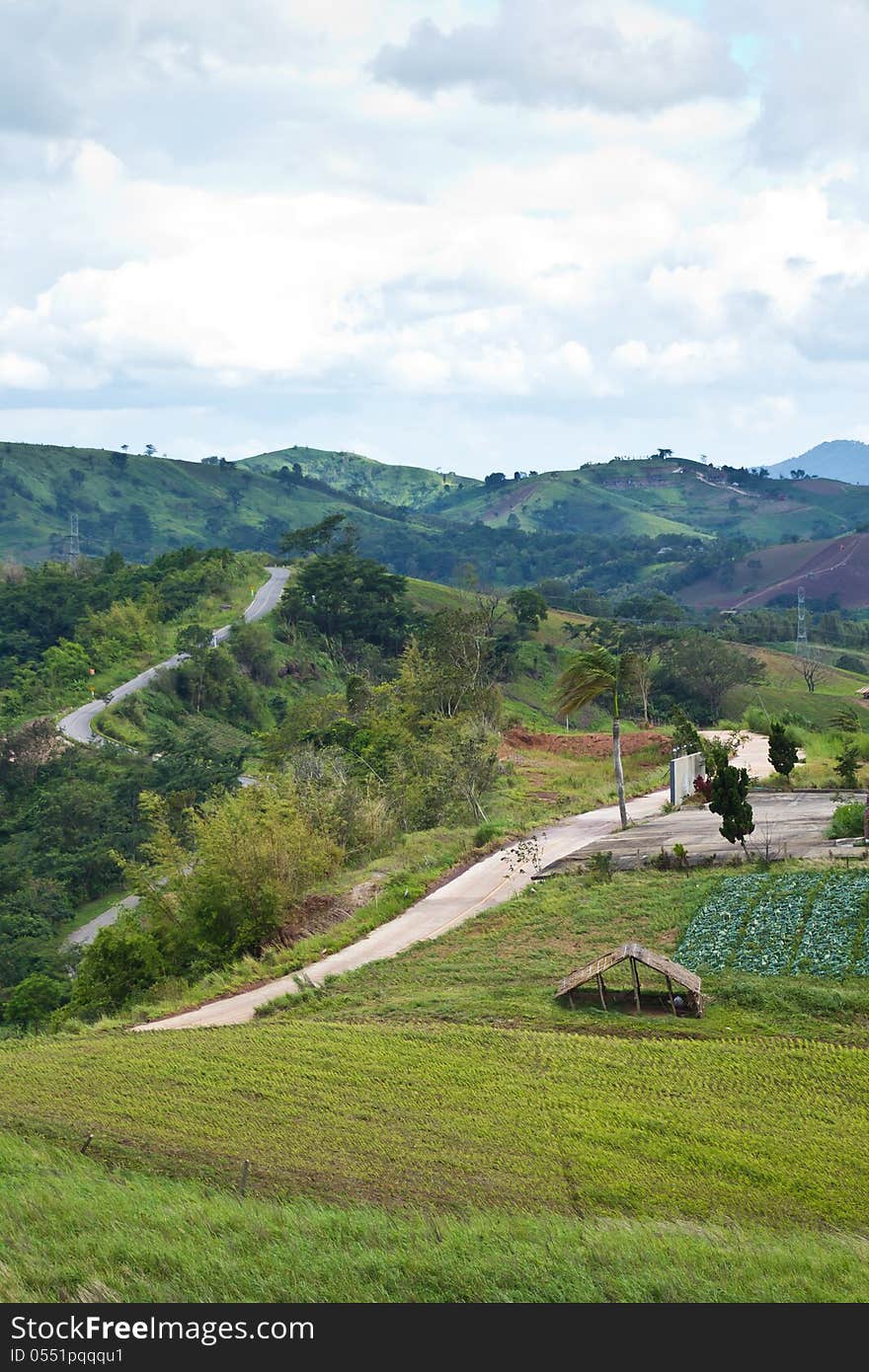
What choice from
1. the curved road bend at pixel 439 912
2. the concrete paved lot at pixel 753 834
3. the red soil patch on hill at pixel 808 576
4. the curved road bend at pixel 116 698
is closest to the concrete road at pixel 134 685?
the curved road bend at pixel 116 698

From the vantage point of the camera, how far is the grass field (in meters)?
17.3

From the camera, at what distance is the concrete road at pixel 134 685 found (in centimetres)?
6116

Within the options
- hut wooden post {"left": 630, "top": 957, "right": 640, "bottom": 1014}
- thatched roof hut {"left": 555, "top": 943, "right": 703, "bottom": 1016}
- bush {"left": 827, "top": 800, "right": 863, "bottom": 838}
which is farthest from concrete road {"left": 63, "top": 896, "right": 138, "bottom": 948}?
hut wooden post {"left": 630, "top": 957, "right": 640, "bottom": 1014}

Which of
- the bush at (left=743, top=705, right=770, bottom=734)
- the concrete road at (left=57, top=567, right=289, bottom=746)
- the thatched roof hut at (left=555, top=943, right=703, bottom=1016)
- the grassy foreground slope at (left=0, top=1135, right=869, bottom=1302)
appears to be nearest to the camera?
the grassy foreground slope at (left=0, top=1135, right=869, bottom=1302)

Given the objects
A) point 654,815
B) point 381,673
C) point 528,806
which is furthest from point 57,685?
point 654,815

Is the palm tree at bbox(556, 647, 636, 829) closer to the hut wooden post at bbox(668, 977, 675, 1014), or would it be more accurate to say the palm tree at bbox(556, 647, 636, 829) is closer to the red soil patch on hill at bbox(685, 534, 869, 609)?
the hut wooden post at bbox(668, 977, 675, 1014)

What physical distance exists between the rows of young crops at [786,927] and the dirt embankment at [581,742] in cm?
2412

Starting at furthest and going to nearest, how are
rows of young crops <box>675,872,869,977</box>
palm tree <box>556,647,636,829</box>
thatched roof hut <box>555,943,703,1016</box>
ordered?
palm tree <box>556,647,636,829</box> → rows of young crops <box>675,872,869,977</box> → thatched roof hut <box>555,943,703,1016</box>

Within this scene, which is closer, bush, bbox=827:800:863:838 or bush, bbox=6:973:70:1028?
bush, bbox=827:800:863:838

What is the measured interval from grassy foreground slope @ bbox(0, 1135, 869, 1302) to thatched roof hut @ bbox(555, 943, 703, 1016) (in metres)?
6.51
